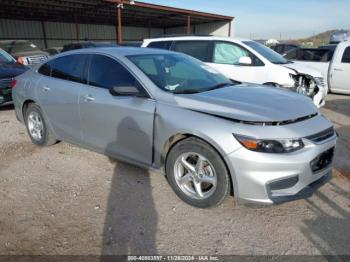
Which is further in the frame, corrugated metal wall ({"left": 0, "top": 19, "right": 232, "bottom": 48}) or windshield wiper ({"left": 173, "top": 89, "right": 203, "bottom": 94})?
corrugated metal wall ({"left": 0, "top": 19, "right": 232, "bottom": 48})

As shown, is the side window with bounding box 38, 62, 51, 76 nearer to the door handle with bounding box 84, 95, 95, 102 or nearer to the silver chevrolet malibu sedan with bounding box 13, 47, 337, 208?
the silver chevrolet malibu sedan with bounding box 13, 47, 337, 208

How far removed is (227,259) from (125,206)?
1259 mm

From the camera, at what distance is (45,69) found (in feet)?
16.3

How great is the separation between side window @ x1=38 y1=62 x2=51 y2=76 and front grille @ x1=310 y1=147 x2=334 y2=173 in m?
3.84

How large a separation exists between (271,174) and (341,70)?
320 inches

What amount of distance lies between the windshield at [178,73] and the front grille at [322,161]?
1.43 meters

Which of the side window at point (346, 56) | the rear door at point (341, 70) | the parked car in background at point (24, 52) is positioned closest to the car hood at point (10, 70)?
the parked car in background at point (24, 52)

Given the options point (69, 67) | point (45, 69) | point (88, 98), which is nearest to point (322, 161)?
point (88, 98)

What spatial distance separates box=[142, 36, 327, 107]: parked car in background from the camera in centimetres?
713

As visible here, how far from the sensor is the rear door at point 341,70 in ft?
31.1

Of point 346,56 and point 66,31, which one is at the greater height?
point 346,56

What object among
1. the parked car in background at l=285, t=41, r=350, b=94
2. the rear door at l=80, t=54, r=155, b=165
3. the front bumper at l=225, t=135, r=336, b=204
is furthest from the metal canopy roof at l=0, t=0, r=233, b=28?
the front bumper at l=225, t=135, r=336, b=204

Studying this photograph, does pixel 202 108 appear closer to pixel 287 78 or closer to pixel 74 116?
pixel 74 116

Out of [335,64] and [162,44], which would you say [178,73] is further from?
[335,64]
